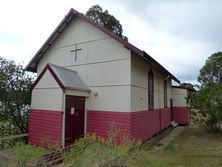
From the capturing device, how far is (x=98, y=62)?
429 inches

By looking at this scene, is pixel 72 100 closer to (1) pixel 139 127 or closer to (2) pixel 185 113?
(1) pixel 139 127

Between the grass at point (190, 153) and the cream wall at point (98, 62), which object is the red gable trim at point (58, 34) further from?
the grass at point (190, 153)

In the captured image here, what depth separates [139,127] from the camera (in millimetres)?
10547

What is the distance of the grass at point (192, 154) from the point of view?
7.63m

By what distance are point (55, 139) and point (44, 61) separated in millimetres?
5218

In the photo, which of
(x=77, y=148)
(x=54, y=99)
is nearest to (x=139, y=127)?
(x=54, y=99)

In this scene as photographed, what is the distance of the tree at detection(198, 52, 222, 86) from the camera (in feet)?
114

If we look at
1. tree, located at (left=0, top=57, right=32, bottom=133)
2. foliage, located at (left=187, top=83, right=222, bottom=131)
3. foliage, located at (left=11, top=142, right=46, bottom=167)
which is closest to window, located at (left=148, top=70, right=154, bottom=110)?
foliage, located at (left=187, top=83, right=222, bottom=131)

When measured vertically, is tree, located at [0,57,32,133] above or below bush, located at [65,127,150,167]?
above

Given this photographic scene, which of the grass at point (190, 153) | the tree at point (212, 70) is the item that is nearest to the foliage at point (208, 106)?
the grass at point (190, 153)

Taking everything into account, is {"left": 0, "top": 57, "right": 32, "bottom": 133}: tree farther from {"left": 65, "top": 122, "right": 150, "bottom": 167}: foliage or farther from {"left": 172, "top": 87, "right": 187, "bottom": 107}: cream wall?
{"left": 172, "top": 87, "right": 187, "bottom": 107}: cream wall

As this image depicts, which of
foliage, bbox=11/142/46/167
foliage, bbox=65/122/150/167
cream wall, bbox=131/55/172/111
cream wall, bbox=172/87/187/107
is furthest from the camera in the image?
cream wall, bbox=172/87/187/107

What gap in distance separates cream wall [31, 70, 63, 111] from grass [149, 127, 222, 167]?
452cm

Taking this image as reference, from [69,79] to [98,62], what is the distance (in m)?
1.67
